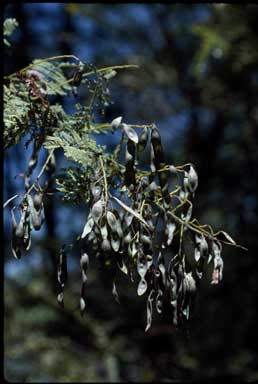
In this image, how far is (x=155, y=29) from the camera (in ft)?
14.2

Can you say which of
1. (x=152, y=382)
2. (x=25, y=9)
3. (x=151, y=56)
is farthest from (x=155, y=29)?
(x=152, y=382)

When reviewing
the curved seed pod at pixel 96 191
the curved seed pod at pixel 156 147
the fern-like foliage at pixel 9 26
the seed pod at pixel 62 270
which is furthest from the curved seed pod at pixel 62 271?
the fern-like foliage at pixel 9 26

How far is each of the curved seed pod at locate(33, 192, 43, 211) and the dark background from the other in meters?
1.91

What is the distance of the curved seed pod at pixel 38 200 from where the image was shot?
0.96 m

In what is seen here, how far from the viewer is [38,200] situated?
0.97 m

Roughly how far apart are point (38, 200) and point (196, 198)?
300cm

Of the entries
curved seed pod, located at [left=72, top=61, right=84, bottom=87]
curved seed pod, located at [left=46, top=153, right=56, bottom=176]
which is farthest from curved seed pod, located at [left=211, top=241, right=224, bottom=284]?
curved seed pod, located at [left=72, top=61, right=84, bottom=87]

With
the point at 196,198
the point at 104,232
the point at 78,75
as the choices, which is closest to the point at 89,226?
the point at 104,232

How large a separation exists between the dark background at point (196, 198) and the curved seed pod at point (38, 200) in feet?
6.27

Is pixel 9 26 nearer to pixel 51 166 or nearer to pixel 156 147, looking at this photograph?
pixel 51 166

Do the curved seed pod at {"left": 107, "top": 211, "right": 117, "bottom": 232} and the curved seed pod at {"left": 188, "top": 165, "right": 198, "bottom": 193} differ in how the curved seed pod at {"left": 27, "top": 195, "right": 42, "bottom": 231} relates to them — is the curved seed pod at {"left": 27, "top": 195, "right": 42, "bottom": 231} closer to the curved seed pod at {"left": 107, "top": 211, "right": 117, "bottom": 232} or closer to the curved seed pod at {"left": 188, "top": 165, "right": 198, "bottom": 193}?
the curved seed pod at {"left": 107, "top": 211, "right": 117, "bottom": 232}

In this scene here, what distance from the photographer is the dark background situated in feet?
10.7

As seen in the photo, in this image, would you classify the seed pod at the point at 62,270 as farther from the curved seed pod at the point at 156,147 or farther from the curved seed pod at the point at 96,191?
the curved seed pod at the point at 156,147

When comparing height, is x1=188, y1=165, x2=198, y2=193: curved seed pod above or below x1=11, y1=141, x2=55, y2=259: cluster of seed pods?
above
